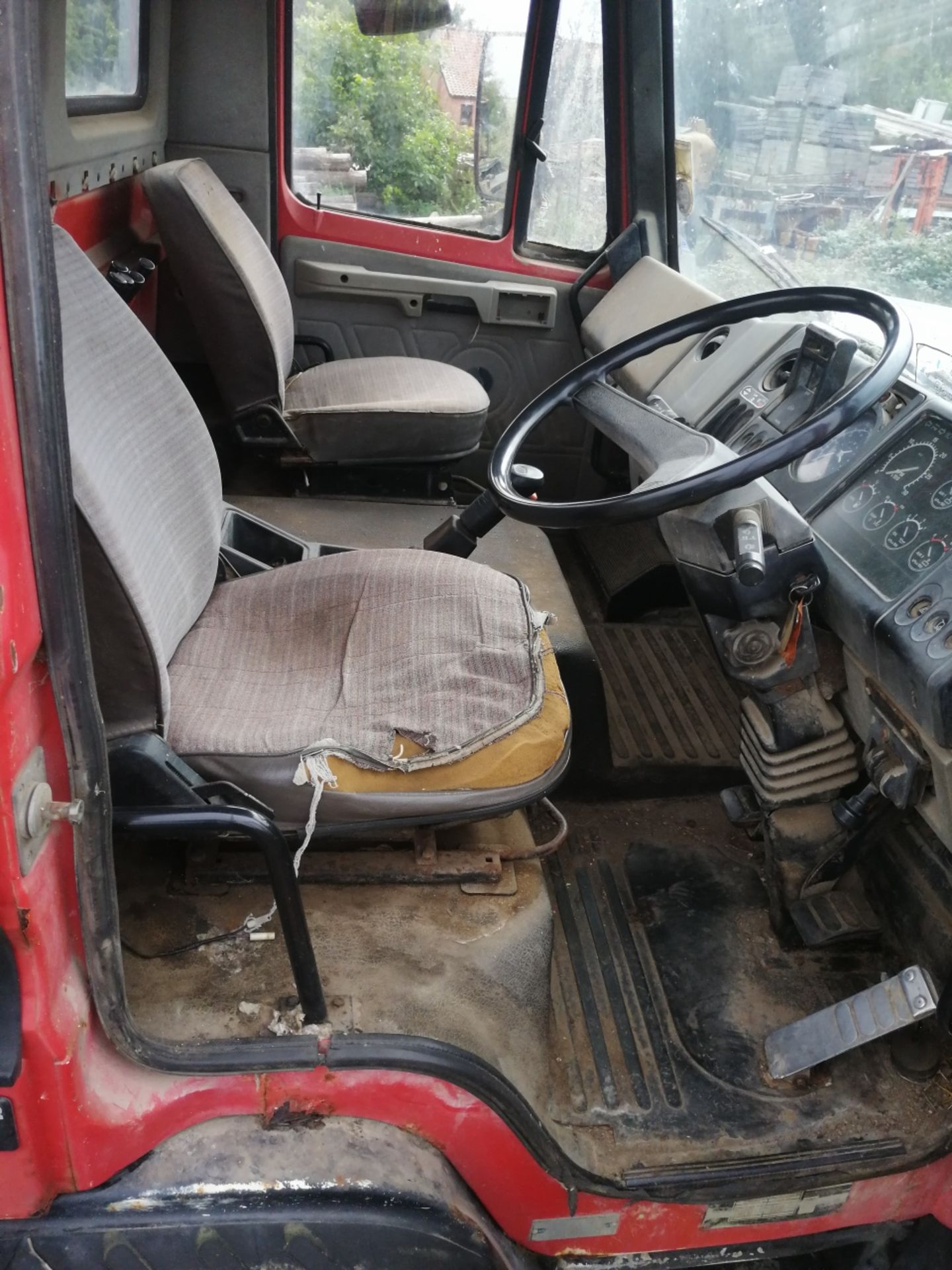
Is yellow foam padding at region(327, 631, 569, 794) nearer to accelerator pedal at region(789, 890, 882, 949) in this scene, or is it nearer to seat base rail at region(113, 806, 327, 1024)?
seat base rail at region(113, 806, 327, 1024)

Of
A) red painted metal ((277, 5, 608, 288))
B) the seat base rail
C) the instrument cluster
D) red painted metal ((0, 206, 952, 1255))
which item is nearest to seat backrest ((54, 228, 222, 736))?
the seat base rail

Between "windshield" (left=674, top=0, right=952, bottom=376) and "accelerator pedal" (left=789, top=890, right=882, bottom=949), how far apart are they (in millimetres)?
828

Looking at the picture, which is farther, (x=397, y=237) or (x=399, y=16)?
(x=397, y=237)

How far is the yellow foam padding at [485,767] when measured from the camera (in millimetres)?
1195

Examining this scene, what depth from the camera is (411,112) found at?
8.52 feet

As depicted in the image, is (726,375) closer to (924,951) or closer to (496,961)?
(924,951)

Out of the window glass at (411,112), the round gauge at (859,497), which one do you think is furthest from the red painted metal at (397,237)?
the round gauge at (859,497)

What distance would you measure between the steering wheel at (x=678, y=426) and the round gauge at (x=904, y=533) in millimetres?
165

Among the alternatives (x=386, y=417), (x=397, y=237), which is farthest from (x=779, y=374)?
(x=397, y=237)

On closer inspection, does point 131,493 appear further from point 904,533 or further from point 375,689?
point 904,533

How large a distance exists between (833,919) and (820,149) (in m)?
1.54

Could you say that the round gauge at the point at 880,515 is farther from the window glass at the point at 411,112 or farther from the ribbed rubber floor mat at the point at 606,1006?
the window glass at the point at 411,112

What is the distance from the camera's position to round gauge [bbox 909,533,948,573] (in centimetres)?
126

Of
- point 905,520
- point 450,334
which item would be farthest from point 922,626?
point 450,334
